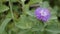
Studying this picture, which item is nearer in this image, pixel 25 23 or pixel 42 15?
pixel 42 15

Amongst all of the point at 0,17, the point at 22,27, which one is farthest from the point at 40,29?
the point at 0,17

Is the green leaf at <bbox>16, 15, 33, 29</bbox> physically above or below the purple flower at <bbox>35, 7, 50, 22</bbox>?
below

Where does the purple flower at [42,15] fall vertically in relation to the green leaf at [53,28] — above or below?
above

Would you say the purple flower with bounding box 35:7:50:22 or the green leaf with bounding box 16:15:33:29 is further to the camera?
the green leaf with bounding box 16:15:33:29

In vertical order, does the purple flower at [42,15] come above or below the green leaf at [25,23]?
above

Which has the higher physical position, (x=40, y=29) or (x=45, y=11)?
(x=45, y=11)

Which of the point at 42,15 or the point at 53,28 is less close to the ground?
the point at 42,15

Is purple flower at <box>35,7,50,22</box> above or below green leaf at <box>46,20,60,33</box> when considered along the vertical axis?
above

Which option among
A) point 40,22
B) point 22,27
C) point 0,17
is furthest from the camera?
point 0,17

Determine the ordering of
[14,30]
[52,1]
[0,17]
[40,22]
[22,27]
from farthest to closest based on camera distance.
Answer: [52,1], [0,17], [14,30], [22,27], [40,22]

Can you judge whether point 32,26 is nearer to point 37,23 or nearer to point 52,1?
point 37,23

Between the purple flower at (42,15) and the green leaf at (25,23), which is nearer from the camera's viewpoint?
the purple flower at (42,15)
